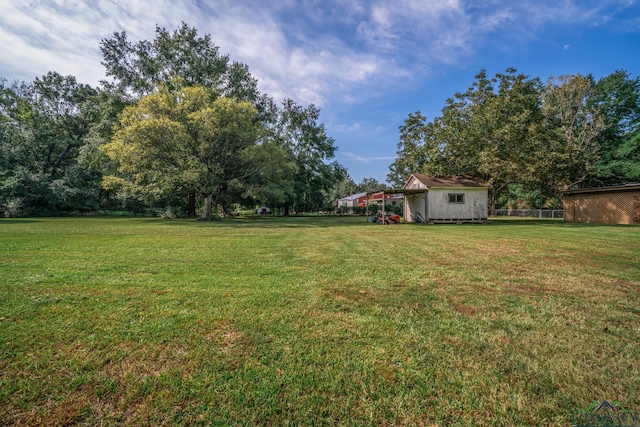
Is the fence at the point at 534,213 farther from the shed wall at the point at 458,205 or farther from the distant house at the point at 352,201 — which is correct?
the distant house at the point at 352,201

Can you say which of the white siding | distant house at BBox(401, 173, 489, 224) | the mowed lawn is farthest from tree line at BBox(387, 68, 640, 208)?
the mowed lawn

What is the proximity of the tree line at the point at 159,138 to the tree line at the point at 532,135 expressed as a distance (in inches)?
538

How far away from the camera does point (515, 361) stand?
2.14 meters

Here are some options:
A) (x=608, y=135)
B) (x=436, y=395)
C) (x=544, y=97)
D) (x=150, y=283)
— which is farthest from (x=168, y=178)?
(x=608, y=135)

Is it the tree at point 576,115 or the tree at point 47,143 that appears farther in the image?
the tree at point 576,115

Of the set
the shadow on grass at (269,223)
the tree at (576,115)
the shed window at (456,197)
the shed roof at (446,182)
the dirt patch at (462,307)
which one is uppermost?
the tree at (576,115)

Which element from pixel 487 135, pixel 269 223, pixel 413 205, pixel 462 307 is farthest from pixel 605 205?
pixel 462 307

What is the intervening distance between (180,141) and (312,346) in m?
21.4

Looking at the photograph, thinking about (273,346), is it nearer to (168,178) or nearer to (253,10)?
(253,10)

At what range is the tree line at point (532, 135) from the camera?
20359 millimetres

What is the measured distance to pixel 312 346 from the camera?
232 centimetres

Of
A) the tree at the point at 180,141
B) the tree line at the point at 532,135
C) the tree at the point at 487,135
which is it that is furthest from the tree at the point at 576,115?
the tree at the point at 180,141

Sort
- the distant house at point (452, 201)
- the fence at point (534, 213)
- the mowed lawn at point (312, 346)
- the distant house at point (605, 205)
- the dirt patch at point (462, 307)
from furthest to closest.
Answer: the fence at point (534, 213) < the distant house at point (452, 201) < the distant house at point (605, 205) < the dirt patch at point (462, 307) < the mowed lawn at point (312, 346)

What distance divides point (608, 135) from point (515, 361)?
144 feet
